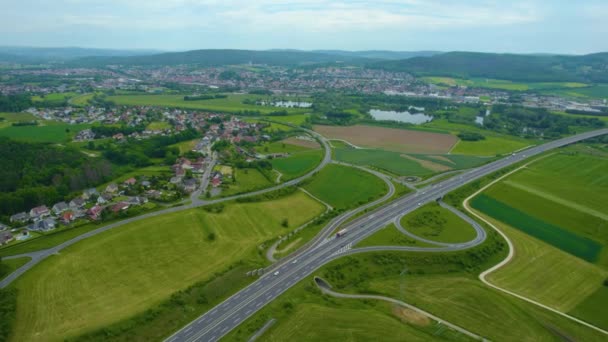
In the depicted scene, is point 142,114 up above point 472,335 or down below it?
above

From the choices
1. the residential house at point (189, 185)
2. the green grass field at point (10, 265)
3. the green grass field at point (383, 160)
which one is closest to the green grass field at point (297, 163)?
the green grass field at point (383, 160)

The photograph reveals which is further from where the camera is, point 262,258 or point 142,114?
point 142,114

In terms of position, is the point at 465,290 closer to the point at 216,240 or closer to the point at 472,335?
the point at 472,335

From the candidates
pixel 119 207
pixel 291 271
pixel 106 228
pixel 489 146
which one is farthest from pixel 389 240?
pixel 489 146

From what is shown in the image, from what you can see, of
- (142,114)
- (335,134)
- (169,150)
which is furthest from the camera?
Result: (142,114)

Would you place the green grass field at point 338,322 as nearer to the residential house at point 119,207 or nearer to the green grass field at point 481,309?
the green grass field at point 481,309

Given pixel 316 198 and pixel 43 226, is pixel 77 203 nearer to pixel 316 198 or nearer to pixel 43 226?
pixel 43 226

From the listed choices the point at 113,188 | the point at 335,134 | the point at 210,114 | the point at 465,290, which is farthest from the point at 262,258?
the point at 210,114
